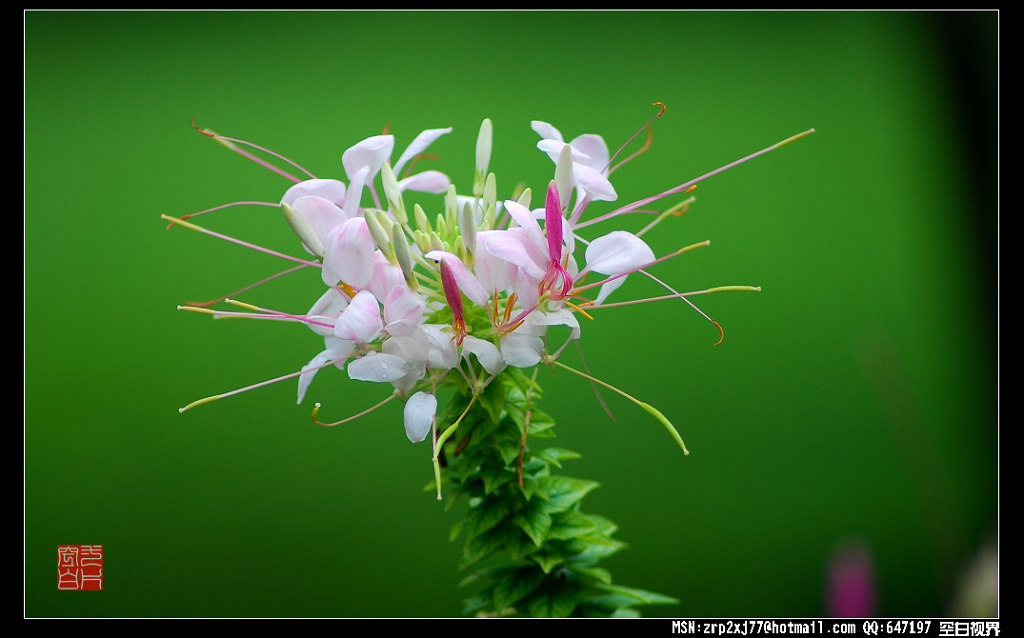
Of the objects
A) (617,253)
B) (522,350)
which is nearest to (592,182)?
(617,253)

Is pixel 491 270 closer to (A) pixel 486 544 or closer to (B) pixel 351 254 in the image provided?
(B) pixel 351 254

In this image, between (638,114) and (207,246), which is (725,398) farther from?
(207,246)

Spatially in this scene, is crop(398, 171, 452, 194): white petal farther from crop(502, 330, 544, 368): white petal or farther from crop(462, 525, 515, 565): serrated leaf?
crop(462, 525, 515, 565): serrated leaf

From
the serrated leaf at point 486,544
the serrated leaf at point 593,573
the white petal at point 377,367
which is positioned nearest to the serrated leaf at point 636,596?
the serrated leaf at point 593,573

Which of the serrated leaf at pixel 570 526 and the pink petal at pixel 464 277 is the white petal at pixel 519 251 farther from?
the serrated leaf at pixel 570 526

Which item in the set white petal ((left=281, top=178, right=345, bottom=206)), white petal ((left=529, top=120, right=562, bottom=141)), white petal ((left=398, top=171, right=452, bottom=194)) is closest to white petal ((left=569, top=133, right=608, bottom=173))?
white petal ((left=529, top=120, right=562, bottom=141))

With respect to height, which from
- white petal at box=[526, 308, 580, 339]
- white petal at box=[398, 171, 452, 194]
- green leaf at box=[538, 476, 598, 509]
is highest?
white petal at box=[398, 171, 452, 194]
